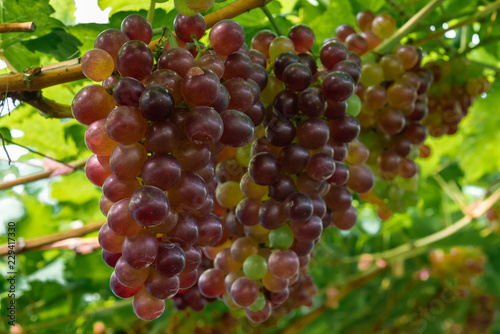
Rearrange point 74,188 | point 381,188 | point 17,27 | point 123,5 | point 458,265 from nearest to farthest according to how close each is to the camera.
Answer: point 17,27 < point 123,5 < point 381,188 < point 74,188 < point 458,265

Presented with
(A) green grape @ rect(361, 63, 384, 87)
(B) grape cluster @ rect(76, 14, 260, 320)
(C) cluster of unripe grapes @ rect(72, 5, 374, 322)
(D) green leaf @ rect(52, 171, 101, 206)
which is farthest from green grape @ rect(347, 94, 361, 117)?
(D) green leaf @ rect(52, 171, 101, 206)

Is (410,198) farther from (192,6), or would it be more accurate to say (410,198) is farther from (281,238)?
(192,6)

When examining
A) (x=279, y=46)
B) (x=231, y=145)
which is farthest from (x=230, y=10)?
(x=231, y=145)

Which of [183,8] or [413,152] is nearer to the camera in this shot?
[183,8]

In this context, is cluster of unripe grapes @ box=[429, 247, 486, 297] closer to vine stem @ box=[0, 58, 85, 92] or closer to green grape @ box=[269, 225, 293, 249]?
green grape @ box=[269, 225, 293, 249]

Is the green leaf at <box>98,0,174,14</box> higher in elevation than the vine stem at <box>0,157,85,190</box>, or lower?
higher

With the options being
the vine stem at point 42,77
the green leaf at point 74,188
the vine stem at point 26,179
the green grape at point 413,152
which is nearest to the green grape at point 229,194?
the vine stem at point 42,77
